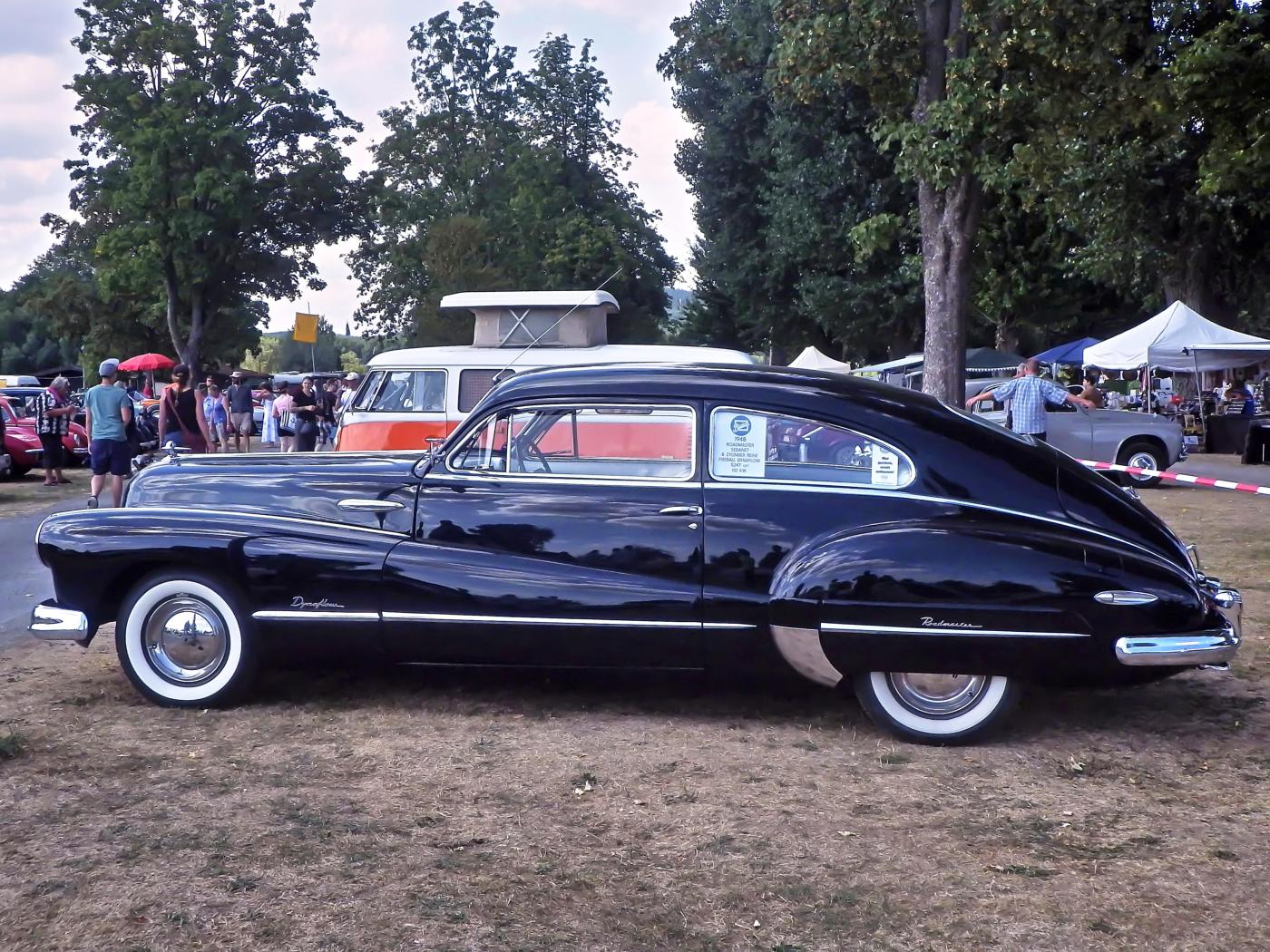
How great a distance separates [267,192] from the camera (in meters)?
47.2

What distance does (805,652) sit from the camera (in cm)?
535

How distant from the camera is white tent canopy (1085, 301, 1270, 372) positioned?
85.0ft

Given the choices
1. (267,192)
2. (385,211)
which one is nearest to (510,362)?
Answer: (267,192)

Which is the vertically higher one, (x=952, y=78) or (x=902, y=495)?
(x=952, y=78)

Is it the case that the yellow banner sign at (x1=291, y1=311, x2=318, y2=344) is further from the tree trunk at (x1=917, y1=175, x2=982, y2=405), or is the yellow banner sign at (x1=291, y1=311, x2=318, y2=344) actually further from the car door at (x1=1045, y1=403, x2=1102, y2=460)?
the car door at (x1=1045, y1=403, x2=1102, y2=460)

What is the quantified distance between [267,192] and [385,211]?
8.98 meters

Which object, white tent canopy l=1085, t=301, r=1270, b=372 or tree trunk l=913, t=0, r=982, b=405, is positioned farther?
white tent canopy l=1085, t=301, r=1270, b=372

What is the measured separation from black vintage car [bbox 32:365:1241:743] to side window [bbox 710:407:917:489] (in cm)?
1

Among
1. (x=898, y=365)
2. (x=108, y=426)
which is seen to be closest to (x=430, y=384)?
(x=108, y=426)

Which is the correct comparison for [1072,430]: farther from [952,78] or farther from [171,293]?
[171,293]

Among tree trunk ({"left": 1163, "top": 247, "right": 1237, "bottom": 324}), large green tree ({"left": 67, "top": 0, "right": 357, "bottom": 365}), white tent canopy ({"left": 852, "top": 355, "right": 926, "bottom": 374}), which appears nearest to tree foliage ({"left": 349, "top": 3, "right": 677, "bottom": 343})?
large green tree ({"left": 67, "top": 0, "right": 357, "bottom": 365})

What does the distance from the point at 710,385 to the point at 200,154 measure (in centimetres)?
Answer: 4381

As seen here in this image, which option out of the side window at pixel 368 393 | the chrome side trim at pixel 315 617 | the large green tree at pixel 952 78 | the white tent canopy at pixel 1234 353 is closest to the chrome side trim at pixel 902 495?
the chrome side trim at pixel 315 617

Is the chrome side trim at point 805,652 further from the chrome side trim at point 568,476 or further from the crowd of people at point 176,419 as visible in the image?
the crowd of people at point 176,419
